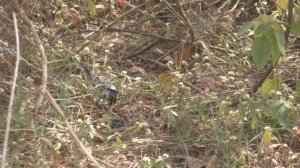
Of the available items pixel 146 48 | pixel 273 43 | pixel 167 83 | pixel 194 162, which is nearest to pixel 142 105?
pixel 167 83

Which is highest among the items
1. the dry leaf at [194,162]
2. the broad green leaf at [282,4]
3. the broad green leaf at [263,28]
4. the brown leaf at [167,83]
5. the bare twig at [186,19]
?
the broad green leaf at [282,4]

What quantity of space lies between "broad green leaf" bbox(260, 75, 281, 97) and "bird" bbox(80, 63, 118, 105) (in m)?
0.54

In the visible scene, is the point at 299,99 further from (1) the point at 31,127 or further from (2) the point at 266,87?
(1) the point at 31,127

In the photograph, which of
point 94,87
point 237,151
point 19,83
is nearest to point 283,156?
point 237,151

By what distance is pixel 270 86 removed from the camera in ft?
7.52

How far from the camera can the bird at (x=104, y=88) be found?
2.45 metres

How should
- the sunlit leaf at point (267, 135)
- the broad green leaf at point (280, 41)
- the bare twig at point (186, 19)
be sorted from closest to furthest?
1. the broad green leaf at point (280, 41)
2. the sunlit leaf at point (267, 135)
3. the bare twig at point (186, 19)

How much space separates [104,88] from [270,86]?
590mm

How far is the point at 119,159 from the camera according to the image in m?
2.14

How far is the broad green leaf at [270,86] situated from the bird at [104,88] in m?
0.54

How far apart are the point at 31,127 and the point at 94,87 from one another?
16.7 inches

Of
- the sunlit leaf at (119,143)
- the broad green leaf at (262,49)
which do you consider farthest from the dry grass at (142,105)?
the broad green leaf at (262,49)

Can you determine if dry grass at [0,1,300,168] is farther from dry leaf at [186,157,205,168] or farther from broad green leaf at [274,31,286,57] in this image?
broad green leaf at [274,31,286,57]

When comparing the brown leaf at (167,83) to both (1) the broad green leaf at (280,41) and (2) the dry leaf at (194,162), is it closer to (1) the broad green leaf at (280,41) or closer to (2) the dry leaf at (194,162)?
(2) the dry leaf at (194,162)
